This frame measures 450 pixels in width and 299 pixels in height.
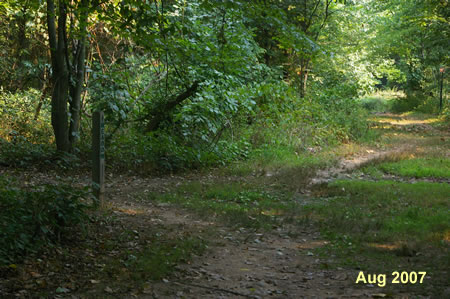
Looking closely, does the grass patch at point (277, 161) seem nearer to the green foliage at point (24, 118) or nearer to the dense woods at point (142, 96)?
the dense woods at point (142, 96)

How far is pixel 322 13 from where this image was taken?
21.1 meters

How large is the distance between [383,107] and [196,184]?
109ft

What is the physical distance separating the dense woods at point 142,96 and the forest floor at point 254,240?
0.55 metres

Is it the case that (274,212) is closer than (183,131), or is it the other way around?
(274,212)

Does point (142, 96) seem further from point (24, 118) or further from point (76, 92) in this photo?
point (24, 118)

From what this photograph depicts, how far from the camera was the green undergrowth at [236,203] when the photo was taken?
797 cm

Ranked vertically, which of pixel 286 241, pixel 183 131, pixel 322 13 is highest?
pixel 322 13

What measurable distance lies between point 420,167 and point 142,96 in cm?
826

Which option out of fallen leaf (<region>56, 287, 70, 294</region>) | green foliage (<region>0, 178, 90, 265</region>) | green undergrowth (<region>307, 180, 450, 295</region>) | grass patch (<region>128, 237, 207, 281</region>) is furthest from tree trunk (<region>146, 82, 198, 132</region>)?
fallen leaf (<region>56, 287, 70, 294</region>)

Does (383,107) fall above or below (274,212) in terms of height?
above

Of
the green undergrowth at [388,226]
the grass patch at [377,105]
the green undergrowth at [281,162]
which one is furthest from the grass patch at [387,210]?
the grass patch at [377,105]

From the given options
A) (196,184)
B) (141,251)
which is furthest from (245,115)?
(141,251)

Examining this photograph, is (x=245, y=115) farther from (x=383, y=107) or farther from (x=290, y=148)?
(x=383, y=107)

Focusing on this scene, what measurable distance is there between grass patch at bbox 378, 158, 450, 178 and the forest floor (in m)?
0.07
